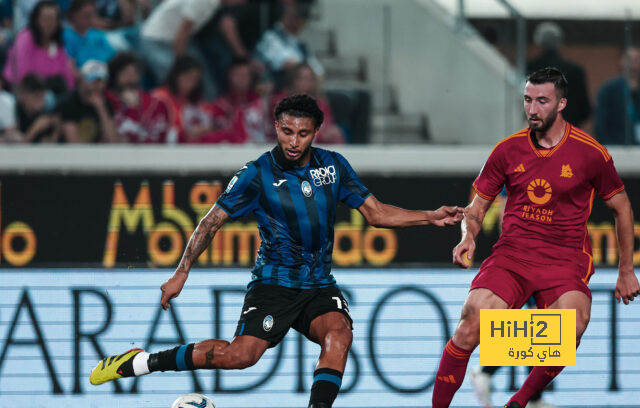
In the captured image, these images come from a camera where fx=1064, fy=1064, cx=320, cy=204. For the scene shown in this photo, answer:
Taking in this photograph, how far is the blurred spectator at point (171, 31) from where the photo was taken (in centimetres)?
863

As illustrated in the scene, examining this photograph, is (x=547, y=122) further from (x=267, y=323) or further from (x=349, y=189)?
(x=267, y=323)

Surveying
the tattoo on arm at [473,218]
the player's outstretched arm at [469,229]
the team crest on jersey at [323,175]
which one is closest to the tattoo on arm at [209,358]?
the team crest on jersey at [323,175]

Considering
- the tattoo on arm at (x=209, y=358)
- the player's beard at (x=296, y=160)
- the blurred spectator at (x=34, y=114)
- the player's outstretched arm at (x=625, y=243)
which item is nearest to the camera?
the tattoo on arm at (x=209, y=358)

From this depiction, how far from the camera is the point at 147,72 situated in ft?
28.2

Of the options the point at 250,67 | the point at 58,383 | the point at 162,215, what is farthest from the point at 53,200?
the point at 250,67

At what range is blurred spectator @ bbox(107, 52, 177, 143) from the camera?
27.8ft

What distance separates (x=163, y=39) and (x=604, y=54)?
368cm

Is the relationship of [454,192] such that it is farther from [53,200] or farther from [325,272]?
[53,200]

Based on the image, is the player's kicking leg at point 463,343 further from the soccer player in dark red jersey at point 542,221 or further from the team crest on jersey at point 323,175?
the team crest on jersey at point 323,175

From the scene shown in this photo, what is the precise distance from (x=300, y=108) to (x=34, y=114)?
122 inches

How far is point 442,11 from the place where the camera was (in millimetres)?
9883

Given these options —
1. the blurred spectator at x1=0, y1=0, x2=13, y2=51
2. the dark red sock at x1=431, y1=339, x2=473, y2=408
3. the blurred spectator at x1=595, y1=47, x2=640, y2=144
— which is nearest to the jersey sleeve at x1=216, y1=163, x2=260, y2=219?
the dark red sock at x1=431, y1=339, x2=473, y2=408

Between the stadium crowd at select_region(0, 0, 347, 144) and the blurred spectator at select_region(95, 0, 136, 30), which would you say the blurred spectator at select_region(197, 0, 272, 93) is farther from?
the blurred spectator at select_region(95, 0, 136, 30)

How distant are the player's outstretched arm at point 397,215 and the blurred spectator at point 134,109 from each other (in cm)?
259
